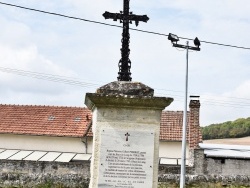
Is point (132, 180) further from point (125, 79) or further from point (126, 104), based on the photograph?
point (125, 79)

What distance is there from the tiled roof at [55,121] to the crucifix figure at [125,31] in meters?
24.1

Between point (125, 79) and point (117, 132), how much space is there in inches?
32.6

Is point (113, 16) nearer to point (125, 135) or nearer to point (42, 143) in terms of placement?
point (125, 135)

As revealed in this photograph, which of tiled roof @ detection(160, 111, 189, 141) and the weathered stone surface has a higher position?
tiled roof @ detection(160, 111, 189, 141)

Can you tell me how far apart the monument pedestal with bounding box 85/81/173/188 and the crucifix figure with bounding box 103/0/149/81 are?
28cm

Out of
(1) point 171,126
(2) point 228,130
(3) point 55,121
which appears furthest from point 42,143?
(2) point 228,130

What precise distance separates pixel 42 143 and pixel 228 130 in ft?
169

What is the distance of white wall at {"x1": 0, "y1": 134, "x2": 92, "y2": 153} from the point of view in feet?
102

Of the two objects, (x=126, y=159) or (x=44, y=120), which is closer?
(x=126, y=159)

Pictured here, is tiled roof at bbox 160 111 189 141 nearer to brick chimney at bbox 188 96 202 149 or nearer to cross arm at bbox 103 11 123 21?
brick chimney at bbox 188 96 202 149

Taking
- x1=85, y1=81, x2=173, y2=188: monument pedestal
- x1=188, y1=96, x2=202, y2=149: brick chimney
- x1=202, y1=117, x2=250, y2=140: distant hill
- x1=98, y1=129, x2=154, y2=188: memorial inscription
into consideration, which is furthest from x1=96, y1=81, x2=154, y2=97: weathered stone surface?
x1=202, y1=117, x2=250, y2=140: distant hill

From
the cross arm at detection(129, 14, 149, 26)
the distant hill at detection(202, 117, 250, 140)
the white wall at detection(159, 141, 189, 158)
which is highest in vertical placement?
the distant hill at detection(202, 117, 250, 140)

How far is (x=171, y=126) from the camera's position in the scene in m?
32.1

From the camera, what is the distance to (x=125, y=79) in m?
6.95
